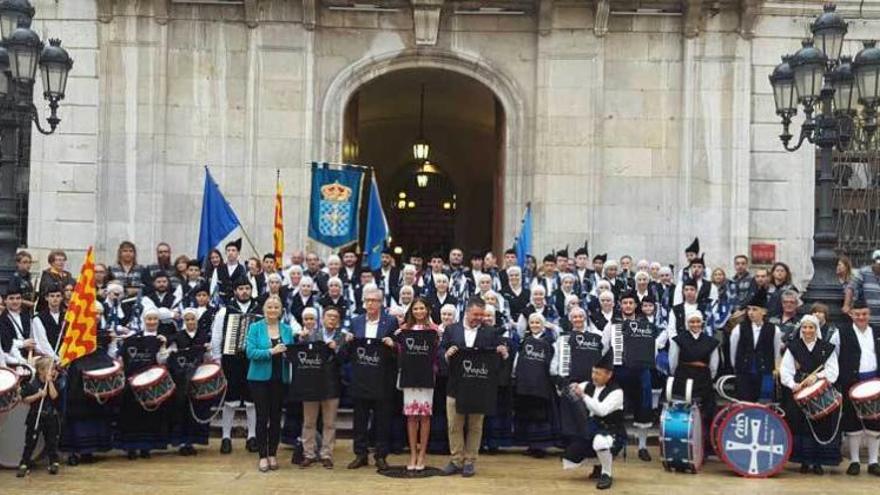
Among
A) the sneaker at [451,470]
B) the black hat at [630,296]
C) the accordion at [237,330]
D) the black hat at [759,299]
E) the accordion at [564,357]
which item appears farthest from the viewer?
the black hat at [759,299]

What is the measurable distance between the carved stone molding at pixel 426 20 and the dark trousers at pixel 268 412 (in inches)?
351

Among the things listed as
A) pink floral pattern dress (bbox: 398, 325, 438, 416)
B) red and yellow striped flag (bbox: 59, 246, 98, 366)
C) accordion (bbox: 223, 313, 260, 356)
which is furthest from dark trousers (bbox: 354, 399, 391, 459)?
red and yellow striped flag (bbox: 59, 246, 98, 366)

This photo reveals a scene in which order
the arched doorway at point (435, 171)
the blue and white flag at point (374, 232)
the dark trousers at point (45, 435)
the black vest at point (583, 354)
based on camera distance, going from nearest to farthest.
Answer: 1. the dark trousers at point (45, 435)
2. the black vest at point (583, 354)
3. the blue and white flag at point (374, 232)
4. the arched doorway at point (435, 171)

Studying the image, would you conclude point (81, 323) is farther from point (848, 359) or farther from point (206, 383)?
point (848, 359)

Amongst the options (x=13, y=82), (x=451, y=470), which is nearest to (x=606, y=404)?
(x=451, y=470)

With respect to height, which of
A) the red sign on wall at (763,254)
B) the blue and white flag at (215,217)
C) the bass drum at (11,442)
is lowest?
the bass drum at (11,442)

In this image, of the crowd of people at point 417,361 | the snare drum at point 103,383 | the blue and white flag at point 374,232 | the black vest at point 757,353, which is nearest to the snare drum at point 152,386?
the crowd of people at point 417,361

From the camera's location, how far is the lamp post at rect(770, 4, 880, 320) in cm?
1266

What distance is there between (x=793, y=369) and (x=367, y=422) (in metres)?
4.92

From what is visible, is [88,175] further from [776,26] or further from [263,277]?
[776,26]

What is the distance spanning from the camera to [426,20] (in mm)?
18688

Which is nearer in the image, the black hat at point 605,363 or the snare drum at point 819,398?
the black hat at point 605,363

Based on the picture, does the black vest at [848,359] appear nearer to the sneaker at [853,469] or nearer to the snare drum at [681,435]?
the sneaker at [853,469]

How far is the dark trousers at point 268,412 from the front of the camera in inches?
451
